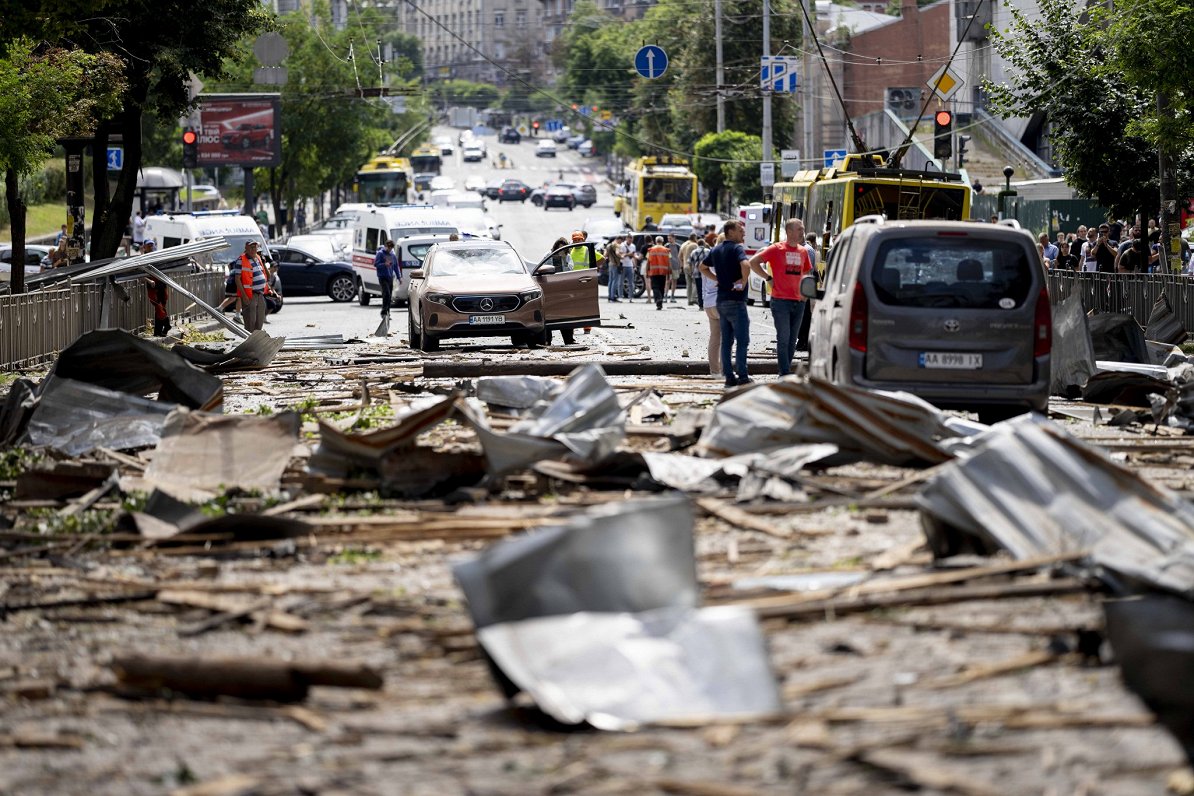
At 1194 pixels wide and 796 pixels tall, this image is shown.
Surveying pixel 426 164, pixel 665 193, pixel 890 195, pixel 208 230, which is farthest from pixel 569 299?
pixel 426 164

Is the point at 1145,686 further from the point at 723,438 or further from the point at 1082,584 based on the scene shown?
the point at 723,438

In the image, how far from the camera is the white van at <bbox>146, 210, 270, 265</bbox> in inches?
1779

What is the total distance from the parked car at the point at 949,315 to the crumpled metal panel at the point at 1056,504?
5187 mm

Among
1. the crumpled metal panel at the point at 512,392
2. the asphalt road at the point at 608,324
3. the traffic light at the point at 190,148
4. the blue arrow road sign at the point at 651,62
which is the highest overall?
the blue arrow road sign at the point at 651,62

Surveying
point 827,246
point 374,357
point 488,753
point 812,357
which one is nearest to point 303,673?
point 488,753

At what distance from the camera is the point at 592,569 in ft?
20.8

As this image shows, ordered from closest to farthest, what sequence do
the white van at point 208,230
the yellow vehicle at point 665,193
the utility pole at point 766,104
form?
the white van at point 208,230, the utility pole at point 766,104, the yellow vehicle at point 665,193

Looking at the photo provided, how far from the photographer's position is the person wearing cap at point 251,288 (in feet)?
103

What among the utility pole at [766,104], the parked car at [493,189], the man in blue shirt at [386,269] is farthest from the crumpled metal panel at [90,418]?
the parked car at [493,189]

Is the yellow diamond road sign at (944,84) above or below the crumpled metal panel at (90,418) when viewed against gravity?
above

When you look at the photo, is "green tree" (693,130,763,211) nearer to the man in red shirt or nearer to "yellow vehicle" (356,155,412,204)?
"yellow vehicle" (356,155,412,204)

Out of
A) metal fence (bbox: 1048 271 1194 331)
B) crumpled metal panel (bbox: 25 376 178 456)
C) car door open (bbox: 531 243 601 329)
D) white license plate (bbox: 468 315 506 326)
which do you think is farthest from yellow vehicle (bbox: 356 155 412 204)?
crumpled metal panel (bbox: 25 376 178 456)

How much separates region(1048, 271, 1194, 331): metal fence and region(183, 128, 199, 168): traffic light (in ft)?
85.8

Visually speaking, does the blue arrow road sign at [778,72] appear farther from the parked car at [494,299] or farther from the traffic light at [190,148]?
the parked car at [494,299]
